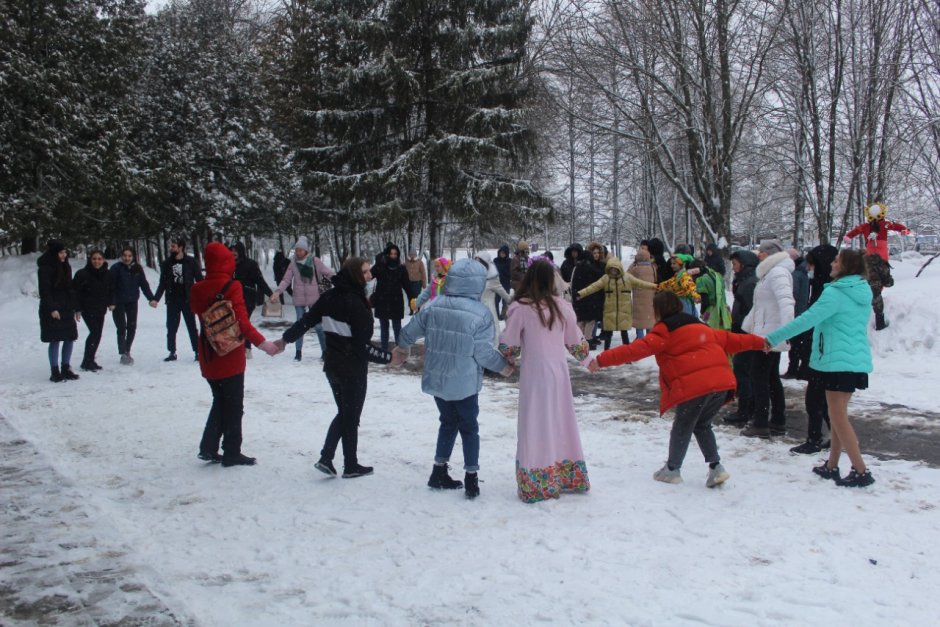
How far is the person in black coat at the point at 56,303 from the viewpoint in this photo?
32.7 ft

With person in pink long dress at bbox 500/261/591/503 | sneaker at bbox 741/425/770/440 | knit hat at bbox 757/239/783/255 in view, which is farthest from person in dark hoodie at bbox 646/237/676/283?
person in pink long dress at bbox 500/261/591/503

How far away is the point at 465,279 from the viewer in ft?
17.1

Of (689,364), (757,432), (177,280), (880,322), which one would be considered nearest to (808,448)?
(757,432)

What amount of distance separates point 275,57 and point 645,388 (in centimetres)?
2473

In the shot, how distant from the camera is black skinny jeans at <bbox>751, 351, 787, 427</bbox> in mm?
7016

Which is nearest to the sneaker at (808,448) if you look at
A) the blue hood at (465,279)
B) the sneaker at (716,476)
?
the sneaker at (716,476)

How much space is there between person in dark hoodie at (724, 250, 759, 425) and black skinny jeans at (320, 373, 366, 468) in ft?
13.3

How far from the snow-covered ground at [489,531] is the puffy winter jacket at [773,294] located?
113 centimetres

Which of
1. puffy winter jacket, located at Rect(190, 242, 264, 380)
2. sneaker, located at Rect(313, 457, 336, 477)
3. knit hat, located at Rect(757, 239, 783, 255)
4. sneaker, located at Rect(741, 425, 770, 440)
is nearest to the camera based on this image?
sneaker, located at Rect(313, 457, 336, 477)

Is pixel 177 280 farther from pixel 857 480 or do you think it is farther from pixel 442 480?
pixel 857 480

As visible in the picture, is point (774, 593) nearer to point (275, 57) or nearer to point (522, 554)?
point (522, 554)

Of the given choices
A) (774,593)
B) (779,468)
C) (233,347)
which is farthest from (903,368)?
(233,347)

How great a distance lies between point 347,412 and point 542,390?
1.56 metres

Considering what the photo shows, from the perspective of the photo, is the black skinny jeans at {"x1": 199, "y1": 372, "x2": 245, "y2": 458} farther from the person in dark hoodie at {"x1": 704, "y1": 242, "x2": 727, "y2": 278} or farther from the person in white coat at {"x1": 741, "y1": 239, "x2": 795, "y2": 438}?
the person in dark hoodie at {"x1": 704, "y1": 242, "x2": 727, "y2": 278}
